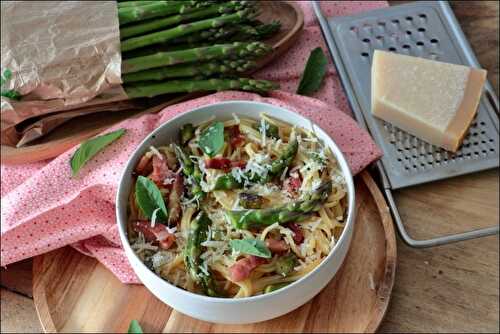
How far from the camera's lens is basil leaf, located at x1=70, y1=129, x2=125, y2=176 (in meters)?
1.76

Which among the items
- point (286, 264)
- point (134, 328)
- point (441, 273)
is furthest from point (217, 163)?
point (441, 273)

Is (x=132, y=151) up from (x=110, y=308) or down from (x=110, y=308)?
up

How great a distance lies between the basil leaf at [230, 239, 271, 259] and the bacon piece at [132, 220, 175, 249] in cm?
17

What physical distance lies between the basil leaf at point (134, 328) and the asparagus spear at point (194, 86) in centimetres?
71

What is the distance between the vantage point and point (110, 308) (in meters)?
1.63

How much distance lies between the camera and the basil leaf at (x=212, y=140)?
167 cm

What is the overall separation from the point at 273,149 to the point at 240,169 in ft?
0.38

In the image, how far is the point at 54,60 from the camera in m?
1.83

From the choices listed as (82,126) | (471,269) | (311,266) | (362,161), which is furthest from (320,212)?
(82,126)

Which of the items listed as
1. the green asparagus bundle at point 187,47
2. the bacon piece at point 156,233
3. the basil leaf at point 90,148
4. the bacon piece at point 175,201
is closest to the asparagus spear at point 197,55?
the green asparagus bundle at point 187,47

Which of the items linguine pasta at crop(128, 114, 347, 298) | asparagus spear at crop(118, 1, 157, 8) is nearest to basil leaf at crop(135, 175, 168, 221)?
linguine pasta at crop(128, 114, 347, 298)

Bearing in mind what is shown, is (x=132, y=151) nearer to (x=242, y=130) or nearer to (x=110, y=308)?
(x=242, y=130)

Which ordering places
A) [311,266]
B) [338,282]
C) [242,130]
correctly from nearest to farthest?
[311,266] < [338,282] < [242,130]

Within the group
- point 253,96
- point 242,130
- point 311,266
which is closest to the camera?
point 311,266
